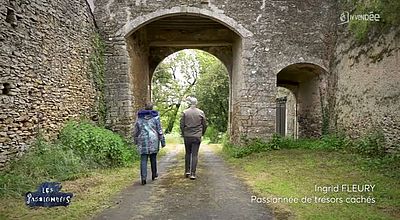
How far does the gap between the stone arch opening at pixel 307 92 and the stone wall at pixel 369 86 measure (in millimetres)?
1213

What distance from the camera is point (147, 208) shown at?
16.6 feet

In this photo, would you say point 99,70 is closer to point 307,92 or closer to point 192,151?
point 192,151

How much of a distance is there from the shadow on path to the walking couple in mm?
310

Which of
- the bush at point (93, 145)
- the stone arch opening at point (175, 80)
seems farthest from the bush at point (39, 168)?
the stone arch opening at point (175, 80)

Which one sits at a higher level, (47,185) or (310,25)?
(310,25)

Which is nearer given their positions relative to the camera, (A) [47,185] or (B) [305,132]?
(A) [47,185]

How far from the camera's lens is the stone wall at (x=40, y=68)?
20.6ft

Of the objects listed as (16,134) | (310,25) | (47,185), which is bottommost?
(47,185)

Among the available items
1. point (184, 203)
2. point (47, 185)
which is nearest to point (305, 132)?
point (184, 203)

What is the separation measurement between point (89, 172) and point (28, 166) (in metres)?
1.34

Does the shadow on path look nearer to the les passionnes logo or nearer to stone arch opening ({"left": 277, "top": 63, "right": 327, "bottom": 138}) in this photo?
the les passionnes logo

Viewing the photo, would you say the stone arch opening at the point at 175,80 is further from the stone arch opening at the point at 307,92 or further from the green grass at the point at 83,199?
the green grass at the point at 83,199

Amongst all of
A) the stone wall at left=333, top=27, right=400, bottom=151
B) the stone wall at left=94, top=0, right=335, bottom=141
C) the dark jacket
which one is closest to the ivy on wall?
the stone wall at left=94, top=0, right=335, bottom=141

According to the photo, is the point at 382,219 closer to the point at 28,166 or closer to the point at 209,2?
the point at 28,166
